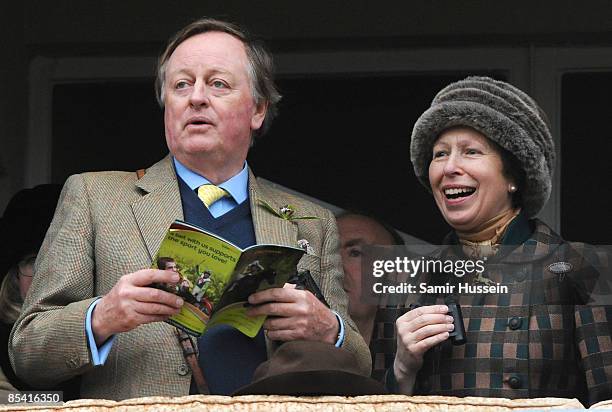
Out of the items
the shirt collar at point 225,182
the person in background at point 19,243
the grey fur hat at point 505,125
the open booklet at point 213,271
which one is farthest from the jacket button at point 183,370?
the grey fur hat at point 505,125

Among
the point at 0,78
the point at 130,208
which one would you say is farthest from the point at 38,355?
the point at 0,78

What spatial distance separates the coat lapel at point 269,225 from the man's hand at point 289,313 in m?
0.28

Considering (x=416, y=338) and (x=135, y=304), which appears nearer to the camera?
(x=135, y=304)

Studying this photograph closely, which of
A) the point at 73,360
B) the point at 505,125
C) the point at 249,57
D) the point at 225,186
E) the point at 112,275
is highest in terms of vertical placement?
the point at 249,57

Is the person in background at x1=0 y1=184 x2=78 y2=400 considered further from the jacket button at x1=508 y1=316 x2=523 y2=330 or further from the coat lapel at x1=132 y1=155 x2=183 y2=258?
the jacket button at x1=508 y1=316 x2=523 y2=330

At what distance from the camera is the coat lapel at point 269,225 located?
4.86 metres

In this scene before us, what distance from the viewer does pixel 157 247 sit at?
4.77m

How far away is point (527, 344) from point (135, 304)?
1059mm

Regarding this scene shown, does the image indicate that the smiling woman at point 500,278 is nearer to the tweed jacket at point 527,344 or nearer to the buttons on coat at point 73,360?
the tweed jacket at point 527,344

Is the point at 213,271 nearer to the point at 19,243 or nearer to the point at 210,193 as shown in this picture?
the point at 210,193

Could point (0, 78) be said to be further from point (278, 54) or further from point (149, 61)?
point (278, 54)

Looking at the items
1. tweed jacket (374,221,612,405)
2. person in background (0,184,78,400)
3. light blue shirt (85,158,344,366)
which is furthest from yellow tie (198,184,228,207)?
person in background (0,184,78,400)

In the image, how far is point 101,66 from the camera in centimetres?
641

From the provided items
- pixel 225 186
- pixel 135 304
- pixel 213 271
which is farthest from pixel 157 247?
pixel 213 271
